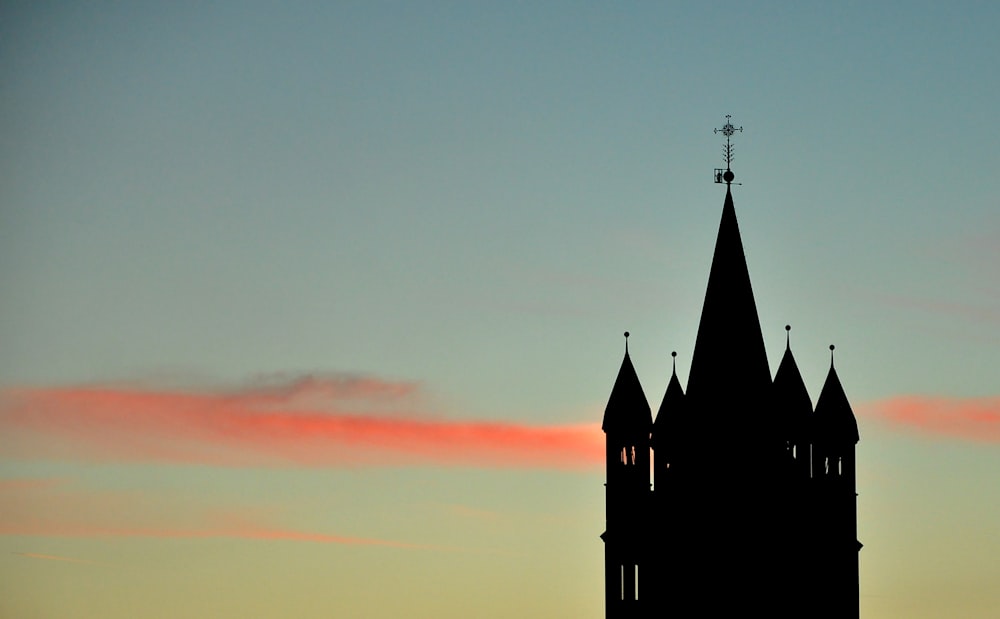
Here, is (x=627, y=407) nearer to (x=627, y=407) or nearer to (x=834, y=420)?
(x=627, y=407)

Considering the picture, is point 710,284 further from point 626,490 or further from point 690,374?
point 626,490

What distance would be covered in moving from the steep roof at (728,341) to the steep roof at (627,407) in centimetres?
289

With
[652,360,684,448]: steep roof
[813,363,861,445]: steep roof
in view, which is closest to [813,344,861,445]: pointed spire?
[813,363,861,445]: steep roof

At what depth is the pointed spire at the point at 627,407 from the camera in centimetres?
9156

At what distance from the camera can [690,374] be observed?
89750 millimetres

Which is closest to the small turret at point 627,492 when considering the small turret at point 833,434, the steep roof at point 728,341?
the steep roof at point 728,341

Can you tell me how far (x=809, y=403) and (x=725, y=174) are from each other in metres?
10.3

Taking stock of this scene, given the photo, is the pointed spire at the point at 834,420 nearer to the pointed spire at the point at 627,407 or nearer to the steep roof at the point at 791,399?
the steep roof at the point at 791,399

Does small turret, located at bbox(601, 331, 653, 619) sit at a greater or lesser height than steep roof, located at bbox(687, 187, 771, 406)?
lesser

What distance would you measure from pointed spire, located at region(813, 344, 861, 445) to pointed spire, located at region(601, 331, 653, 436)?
282 inches

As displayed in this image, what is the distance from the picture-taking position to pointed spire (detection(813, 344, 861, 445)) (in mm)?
92375

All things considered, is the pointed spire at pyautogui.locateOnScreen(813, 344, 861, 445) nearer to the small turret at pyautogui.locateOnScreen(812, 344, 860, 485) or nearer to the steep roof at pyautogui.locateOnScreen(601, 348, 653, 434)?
the small turret at pyautogui.locateOnScreen(812, 344, 860, 485)

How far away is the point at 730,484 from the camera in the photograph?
89625mm

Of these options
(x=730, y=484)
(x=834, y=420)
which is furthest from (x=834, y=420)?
(x=730, y=484)
